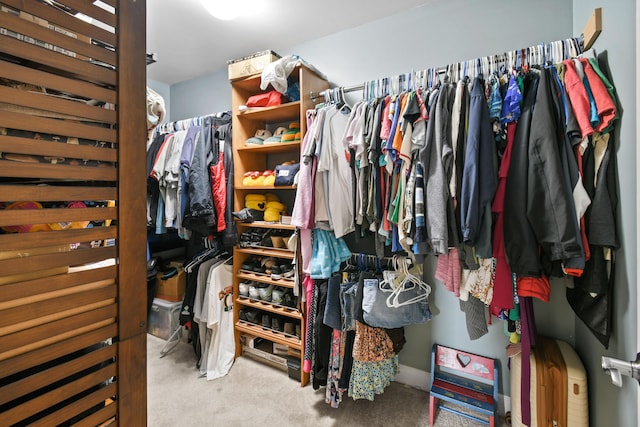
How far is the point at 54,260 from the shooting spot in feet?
2.20

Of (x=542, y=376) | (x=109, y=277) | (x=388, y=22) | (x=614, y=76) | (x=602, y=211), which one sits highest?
(x=388, y=22)

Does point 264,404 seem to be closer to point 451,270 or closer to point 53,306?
point 451,270

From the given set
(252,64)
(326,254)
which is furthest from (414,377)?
(252,64)

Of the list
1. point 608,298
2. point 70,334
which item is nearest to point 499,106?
point 608,298

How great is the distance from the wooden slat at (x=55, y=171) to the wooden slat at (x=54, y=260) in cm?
18

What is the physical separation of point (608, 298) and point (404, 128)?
3.58 feet

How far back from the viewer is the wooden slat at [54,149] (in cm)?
60

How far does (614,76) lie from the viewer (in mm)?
1121

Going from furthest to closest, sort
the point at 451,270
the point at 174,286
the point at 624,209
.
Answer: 1. the point at 174,286
2. the point at 451,270
3. the point at 624,209

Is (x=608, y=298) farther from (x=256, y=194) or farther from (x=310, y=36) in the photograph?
(x=310, y=36)

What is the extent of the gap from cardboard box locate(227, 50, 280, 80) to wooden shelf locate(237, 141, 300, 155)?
1.78ft

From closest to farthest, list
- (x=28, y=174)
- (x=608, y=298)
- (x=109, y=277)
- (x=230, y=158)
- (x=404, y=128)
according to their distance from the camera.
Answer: (x=28, y=174), (x=109, y=277), (x=608, y=298), (x=404, y=128), (x=230, y=158)

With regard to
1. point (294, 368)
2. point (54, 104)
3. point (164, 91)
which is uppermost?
point (164, 91)

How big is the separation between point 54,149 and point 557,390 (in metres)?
2.10
